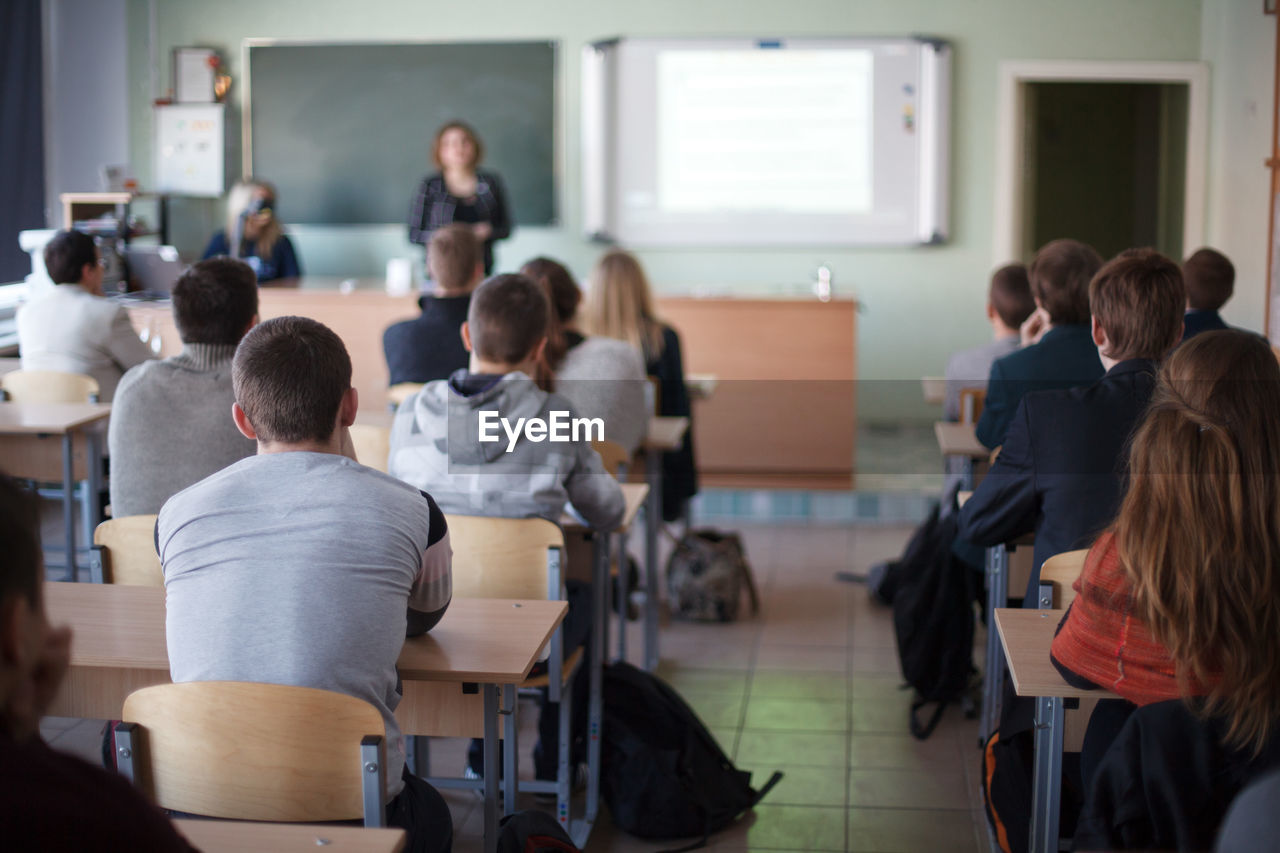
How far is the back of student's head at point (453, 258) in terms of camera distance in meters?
3.87

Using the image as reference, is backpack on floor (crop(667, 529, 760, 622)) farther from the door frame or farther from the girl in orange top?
the door frame

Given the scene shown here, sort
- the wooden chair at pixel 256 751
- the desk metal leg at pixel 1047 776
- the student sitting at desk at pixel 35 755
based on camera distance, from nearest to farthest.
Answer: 1. the student sitting at desk at pixel 35 755
2. the wooden chair at pixel 256 751
3. the desk metal leg at pixel 1047 776

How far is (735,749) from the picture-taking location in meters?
3.16

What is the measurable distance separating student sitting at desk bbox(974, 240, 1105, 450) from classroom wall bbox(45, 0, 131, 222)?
5.54 meters

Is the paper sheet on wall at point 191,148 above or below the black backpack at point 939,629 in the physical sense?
above

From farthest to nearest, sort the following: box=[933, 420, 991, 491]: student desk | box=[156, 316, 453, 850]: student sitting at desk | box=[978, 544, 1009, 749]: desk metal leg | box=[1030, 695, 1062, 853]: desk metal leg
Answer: box=[933, 420, 991, 491]: student desk < box=[978, 544, 1009, 749]: desk metal leg < box=[1030, 695, 1062, 853]: desk metal leg < box=[156, 316, 453, 850]: student sitting at desk

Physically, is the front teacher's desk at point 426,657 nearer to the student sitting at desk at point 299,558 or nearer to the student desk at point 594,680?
the student sitting at desk at point 299,558

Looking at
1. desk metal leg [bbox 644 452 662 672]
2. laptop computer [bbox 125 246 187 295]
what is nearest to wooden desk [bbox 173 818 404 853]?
desk metal leg [bbox 644 452 662 672]

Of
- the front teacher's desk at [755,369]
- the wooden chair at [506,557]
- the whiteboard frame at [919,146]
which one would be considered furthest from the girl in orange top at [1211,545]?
the whiteboard frame at [919,146]

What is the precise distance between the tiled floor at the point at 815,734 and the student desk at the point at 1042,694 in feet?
2.46

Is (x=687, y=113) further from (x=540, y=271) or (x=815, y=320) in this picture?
(x=540, y=271)

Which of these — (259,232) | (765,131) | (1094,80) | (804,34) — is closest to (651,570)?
(259,232)

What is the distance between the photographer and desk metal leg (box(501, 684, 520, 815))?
79.5 inches

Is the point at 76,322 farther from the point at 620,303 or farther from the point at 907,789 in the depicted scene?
the point at 907,789
